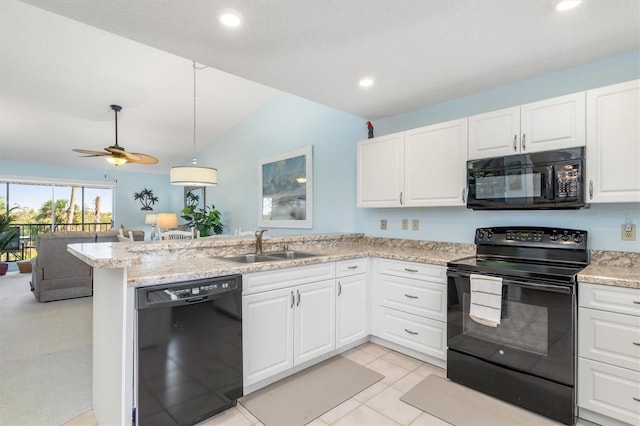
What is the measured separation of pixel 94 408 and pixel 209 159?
19.8 ft

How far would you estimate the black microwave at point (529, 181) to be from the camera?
6.95ft

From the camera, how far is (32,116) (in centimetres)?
514

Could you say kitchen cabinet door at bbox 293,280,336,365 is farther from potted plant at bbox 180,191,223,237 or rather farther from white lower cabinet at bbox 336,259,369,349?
potted plant at bbox 180,191,223,237

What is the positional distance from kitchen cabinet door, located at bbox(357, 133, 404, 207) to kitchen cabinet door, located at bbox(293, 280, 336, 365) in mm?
1109

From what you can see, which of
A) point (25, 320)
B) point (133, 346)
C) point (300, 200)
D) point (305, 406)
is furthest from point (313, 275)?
point (25, 320)

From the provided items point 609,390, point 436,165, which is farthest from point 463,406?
point 436,165

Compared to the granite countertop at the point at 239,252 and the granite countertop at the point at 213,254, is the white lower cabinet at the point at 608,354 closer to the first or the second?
the granite countertop at the point at 239,252

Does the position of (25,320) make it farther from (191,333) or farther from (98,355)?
(191,333)

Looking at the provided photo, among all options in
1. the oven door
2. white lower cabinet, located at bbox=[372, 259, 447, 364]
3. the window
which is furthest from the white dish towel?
the window

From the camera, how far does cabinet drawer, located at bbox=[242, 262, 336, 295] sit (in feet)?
6.92

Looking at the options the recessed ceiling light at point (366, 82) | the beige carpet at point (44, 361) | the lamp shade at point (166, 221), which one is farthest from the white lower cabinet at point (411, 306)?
the lamp shade at point (166, 221)

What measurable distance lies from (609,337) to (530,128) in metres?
1.45

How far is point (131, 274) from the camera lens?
1720 mm

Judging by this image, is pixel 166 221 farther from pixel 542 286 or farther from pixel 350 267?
pixel 542 286
